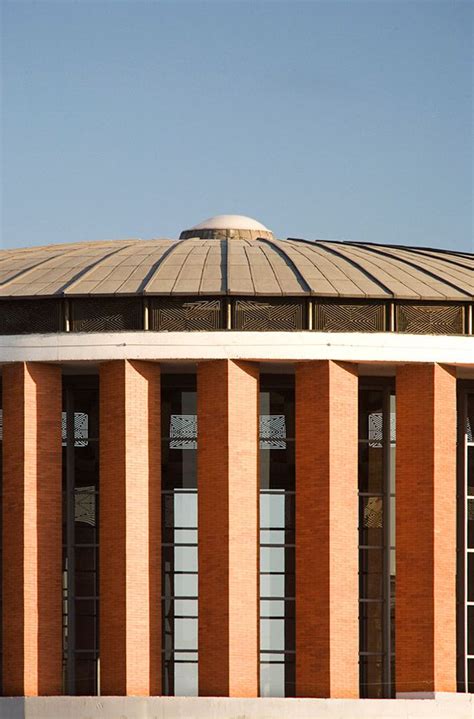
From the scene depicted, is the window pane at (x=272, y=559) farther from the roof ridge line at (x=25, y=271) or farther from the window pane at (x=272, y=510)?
the roof ridge line at (x=25, y=271)

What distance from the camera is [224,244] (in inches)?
2028

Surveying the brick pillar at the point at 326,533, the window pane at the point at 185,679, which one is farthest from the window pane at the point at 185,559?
the brick pillar at the point at 326,533

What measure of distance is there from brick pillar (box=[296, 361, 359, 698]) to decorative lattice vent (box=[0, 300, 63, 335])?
6449 millimetres

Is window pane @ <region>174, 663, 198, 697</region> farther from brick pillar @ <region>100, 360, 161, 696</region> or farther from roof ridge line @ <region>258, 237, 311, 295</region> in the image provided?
roof ridge line @ <region>258, 237, 311, 295</region>

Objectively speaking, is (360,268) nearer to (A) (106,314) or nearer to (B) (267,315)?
(B) (267,315)

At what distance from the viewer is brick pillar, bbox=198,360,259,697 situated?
4406cm

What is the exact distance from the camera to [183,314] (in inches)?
1779

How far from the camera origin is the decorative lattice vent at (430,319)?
45.9 meters

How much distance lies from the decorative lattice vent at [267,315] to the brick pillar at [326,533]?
1126 mm

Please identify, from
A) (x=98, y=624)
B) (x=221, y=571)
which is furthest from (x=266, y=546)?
(x=98, y=624)

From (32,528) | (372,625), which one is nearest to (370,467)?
(372,625)

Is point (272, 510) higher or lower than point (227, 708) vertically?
higher

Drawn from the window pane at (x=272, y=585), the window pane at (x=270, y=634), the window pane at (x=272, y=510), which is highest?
the window pane at (x=272, y=510)

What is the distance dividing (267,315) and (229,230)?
12.3m
